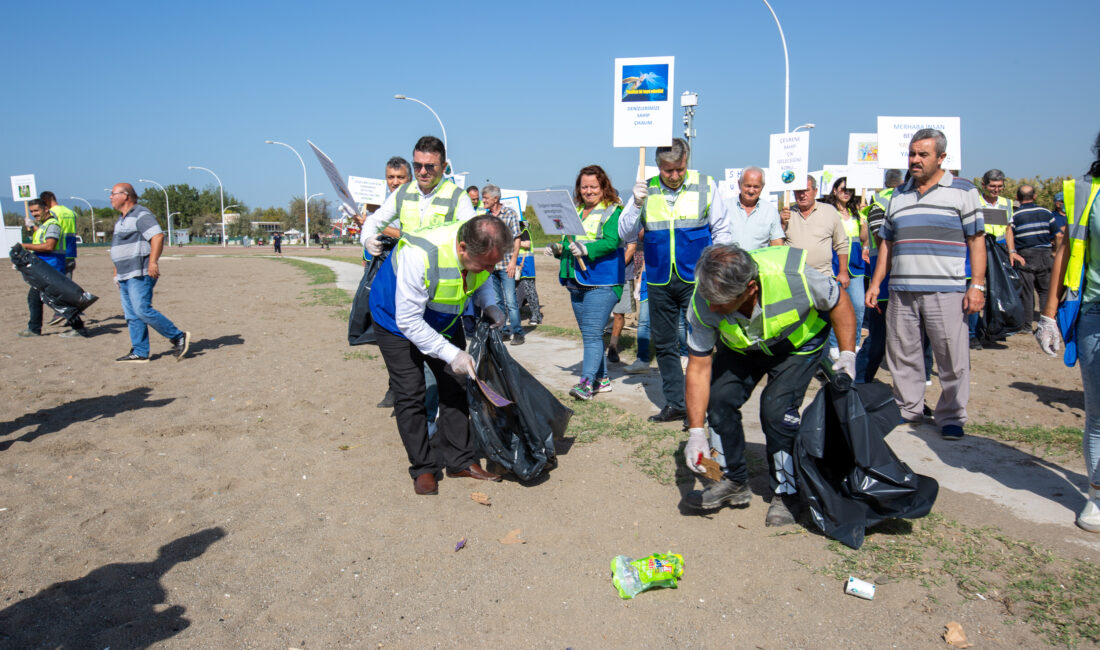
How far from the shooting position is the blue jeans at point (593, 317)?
5746mm

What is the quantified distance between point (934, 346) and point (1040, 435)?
916 millimetres

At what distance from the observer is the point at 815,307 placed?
334 cm

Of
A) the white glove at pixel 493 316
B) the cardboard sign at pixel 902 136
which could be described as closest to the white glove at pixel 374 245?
the white glove at pixel 493 316

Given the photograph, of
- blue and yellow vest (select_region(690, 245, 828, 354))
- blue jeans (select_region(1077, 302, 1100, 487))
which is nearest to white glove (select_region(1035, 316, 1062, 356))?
blue jeans (select_region(1077, 302, 1100, 487))

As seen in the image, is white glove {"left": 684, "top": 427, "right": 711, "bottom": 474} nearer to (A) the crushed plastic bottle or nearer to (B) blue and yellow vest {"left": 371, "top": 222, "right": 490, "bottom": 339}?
(A) the crushed plastic bottle

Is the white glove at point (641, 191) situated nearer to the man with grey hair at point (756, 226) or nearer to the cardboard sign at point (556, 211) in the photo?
the man with grey hair at point (756, 226)

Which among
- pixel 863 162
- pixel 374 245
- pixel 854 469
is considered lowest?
pixel 854 469

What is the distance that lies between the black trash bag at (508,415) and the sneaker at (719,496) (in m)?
0.92

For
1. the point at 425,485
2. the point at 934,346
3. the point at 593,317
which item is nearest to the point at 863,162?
the point at 934,346

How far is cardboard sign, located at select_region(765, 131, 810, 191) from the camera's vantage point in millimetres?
9570

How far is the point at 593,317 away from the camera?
5.74m

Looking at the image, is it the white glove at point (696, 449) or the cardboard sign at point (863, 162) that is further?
the cardboard sign at point (863, 162)

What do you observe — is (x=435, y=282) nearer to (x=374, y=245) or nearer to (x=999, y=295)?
(x=374, y=245)

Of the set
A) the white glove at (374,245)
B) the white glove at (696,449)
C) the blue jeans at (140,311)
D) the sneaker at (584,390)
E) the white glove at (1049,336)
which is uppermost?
the white glove at (374,245)
